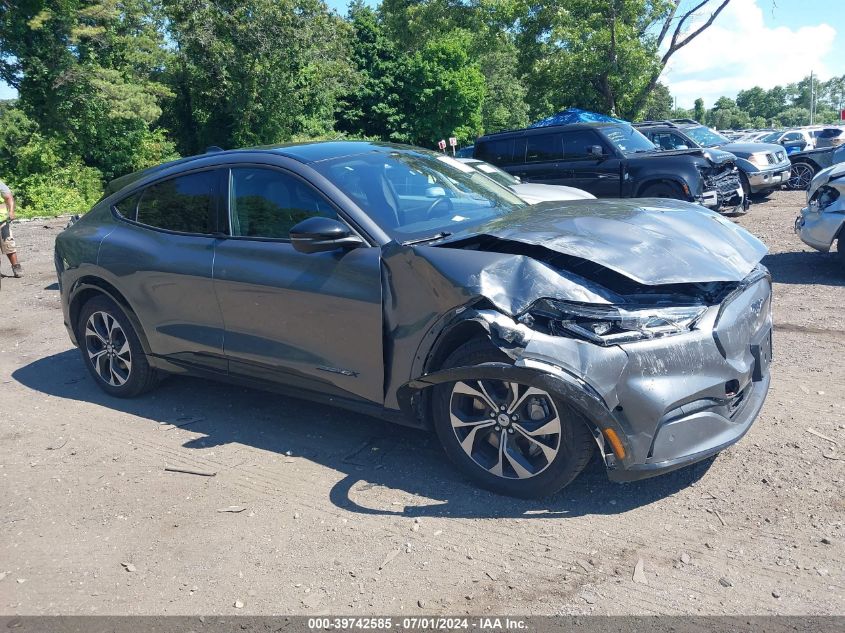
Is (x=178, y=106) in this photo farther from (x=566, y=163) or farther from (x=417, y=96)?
(x=566, y=163)

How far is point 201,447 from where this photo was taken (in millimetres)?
4766

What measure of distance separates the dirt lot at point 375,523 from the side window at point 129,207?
1442mm

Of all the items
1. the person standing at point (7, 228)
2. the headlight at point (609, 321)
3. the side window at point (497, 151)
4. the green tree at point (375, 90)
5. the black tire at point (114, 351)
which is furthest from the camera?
the green tree at point (375, 90)

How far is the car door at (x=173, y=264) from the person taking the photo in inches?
191

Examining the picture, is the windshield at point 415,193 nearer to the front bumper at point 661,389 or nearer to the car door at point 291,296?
the car door at point 291,296

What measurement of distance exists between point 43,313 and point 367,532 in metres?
6.85

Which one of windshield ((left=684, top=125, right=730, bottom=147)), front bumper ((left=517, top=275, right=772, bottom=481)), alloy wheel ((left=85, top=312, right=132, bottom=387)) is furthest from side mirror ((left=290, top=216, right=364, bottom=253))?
windshield ((left=684, top=125, right=730, bottom=147))

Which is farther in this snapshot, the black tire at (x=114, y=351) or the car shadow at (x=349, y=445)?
the black tire at (x=114, y=351)

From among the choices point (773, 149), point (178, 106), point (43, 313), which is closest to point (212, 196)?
point (43, 313)

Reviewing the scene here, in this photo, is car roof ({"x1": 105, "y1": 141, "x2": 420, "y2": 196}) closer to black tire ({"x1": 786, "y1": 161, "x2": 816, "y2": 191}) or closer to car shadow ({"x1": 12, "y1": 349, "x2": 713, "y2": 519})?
car shadow ({"x1": 12, "y1": 349, "x2": 713, "y2": 519})

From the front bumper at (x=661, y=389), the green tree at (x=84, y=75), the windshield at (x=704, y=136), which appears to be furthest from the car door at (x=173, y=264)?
the green tree at (x=84, y=75)

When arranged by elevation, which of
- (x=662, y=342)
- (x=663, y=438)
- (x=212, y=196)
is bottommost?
(x=663, y=438)

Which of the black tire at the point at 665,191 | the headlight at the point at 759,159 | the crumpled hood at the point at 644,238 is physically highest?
the crumpled hood at the point at 644,238

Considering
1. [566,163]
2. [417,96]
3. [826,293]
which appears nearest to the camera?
[826,293]
